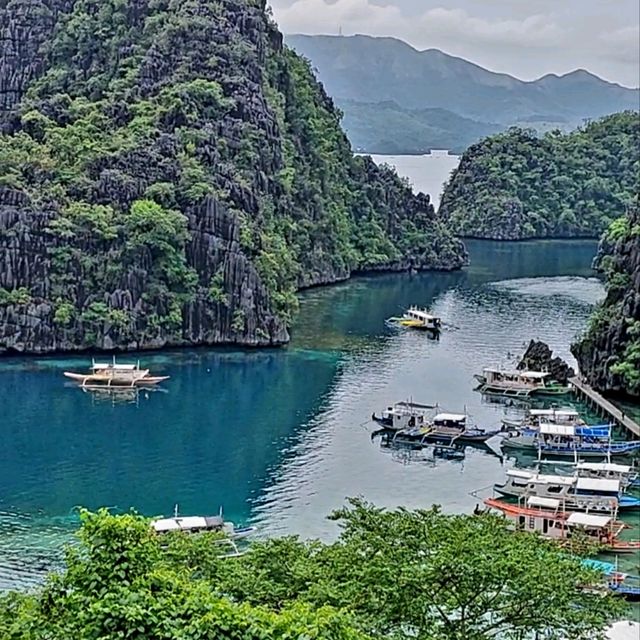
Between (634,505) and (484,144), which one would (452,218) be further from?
(634,505)

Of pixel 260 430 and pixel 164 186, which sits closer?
pixel 260 430

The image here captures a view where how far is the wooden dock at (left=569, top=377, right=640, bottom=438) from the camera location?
44.4 meters

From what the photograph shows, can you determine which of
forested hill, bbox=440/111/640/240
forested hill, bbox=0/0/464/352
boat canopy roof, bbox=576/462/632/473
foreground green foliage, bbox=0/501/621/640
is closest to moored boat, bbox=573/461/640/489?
boat canopy roof, bbox=576/462/632/473

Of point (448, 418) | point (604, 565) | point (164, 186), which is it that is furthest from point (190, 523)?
point (164, 186)

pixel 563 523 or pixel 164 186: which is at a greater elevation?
pixel 164 186

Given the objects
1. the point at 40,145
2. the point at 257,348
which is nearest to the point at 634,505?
the point at 257,348

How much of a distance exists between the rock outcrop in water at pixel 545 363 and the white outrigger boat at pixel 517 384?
3.55 ft

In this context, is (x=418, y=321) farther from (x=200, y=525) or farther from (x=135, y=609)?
(x=135, y=609)

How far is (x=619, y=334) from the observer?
50125 mm

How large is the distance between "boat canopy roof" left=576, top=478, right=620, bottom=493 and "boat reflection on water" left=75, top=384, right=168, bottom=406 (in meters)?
18.9

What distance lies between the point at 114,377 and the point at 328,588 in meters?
33.4

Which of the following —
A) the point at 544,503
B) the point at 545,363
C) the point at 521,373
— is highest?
the point at 545,363

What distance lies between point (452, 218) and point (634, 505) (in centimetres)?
8395

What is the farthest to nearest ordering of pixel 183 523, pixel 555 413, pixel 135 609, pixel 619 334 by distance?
pixel 619 334 < pixel 555 413 < pixel 183 523 < pixel 135 609
